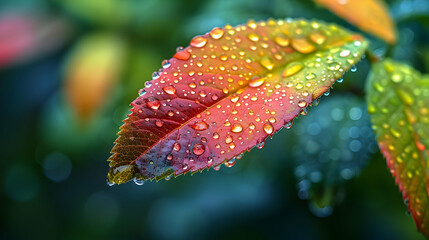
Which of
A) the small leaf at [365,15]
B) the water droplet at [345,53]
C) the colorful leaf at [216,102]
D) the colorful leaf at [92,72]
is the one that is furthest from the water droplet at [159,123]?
the colorful leaf at [92,72]

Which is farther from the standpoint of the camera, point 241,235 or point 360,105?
point 241,235

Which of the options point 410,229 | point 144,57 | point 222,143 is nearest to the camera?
point 222,143

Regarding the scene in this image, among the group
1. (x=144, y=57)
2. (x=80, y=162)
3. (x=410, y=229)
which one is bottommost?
(x=80, y=162)

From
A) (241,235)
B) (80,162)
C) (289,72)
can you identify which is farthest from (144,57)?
(289,72)

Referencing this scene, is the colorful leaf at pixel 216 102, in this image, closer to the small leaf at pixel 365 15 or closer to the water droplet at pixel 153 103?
the water droplet at pixel 153 103

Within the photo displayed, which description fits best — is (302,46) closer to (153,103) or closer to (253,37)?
(253,37)

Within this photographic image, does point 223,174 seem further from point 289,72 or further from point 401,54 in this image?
point 289,72

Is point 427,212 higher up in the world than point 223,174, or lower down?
higher up

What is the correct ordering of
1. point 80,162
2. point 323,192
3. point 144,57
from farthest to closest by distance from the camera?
point 80,162 < point 144,57 < point 323,192
